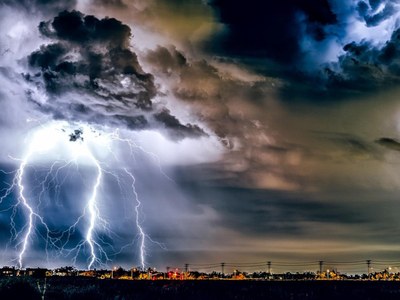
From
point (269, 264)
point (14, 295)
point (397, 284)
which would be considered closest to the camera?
point (14, 295)

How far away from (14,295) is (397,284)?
57.4m

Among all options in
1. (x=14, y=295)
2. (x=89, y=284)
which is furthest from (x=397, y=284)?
(x=14, y=295)

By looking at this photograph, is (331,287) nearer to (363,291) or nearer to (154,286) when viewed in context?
(363,291)

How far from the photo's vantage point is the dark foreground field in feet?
316

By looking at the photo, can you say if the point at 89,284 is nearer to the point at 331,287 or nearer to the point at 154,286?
the point at 154,286

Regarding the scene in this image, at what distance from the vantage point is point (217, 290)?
98875mm

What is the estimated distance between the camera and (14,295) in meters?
91.4

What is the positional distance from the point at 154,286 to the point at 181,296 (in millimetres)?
4608

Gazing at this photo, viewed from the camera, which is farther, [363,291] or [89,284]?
[89,284]

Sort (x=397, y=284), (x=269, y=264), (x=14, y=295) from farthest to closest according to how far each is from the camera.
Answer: (x=269, y=264) < (x=397, y=284) < (x=14, y=295)

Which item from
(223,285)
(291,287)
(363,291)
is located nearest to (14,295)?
(223,285)

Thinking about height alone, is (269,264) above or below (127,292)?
above

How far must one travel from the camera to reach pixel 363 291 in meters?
96.4

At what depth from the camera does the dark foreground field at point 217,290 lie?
96375 millimetres
